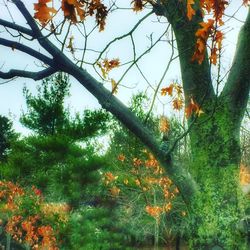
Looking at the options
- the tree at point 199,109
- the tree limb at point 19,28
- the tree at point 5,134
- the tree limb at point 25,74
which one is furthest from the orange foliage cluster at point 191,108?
the tree at point 5,134

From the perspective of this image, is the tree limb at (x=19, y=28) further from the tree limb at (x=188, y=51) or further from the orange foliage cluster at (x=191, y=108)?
the orange foliage cluster at (x=191, y=108)

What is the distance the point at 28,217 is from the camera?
47.8 feet

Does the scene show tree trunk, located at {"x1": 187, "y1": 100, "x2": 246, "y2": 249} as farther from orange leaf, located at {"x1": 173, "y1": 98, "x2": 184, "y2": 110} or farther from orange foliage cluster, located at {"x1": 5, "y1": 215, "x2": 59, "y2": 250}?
orange foliage cluster, located at {"x1": 5, "y1": 215, "x2": 59, "y2": 250}

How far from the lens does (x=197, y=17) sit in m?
2.13

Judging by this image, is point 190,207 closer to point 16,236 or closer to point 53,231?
point 53,231

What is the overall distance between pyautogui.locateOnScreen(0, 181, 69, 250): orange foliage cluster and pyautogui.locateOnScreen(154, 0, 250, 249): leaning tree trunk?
1165 centimetres

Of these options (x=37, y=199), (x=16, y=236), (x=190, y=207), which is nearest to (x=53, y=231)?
(x=37, y=199)

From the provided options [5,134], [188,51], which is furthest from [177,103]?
[5,134]

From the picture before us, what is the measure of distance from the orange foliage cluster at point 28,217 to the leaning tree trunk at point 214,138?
38.2 ft

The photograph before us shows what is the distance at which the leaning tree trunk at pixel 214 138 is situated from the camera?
5.97ft

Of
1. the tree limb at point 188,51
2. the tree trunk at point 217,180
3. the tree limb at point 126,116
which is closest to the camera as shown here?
the tree trunk at point 217,180

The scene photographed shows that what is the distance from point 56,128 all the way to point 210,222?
1765 cm

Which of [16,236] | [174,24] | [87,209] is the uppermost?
[174,24]

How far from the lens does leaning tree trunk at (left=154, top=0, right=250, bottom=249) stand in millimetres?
1820
